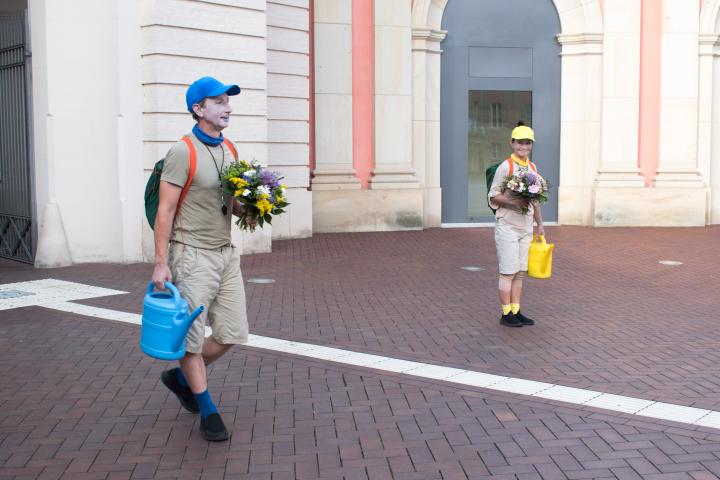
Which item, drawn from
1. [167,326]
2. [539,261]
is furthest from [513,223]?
[167,326]

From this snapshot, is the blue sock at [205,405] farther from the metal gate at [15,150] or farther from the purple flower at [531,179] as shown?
the metal gate at [15,150]

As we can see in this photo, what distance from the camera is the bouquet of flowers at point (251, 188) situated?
509 cm

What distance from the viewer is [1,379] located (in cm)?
652

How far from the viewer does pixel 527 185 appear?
8.04 m

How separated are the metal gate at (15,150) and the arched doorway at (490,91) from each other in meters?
8.69

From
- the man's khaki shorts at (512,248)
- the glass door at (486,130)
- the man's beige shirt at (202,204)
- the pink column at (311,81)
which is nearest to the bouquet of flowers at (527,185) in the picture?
the man's khaki shorts at (512,248)

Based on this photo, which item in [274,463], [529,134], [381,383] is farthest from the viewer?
[529,134]

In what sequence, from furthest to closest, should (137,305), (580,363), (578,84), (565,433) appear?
(578,84) → (137,305) → (580,363) → (565,433)

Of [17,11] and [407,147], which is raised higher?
[17,11]

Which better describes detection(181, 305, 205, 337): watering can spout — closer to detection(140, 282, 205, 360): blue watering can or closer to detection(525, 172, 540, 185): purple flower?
detection(140, 282, 205, 360): blue watering can

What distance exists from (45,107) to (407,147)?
7.62 metres

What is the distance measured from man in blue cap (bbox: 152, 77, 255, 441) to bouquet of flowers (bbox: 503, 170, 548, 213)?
3.36m

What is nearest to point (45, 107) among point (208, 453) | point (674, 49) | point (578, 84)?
point (208, 453)

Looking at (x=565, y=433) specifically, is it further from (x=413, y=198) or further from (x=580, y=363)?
(x=413, y=198)
